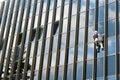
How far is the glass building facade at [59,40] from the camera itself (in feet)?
111

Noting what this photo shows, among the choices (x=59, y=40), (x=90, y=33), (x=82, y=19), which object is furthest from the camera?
(x=59, y=40)

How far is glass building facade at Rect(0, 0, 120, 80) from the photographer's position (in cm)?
3388

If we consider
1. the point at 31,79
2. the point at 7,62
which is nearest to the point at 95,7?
the point at 31,79

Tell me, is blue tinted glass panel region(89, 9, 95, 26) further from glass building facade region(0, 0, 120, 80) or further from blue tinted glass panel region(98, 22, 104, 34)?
blue tinted glass panel region(98, 22, 104, 34)

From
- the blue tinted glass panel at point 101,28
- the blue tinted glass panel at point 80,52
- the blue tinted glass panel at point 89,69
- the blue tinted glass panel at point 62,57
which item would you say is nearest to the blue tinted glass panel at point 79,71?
the blue tinted glass panel at point 80,52

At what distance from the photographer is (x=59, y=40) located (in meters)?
38.5

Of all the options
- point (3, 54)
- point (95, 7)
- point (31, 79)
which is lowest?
point (31, 79)

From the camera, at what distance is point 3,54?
145 feet

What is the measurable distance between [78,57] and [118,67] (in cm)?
506

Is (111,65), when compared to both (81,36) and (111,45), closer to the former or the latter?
(111,45)

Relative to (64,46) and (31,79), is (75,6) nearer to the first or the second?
(64,46)

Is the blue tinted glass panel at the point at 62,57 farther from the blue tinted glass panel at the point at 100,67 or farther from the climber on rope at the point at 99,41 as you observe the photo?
the climber on rope at the point at 99,41

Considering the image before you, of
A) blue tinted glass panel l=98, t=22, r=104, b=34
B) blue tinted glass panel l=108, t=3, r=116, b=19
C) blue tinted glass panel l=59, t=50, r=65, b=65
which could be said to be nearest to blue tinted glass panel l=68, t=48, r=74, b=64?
blue tinted glass panel l=59, t=50, r=65, b=65

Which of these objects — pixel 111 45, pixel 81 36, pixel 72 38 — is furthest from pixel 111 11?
pixel 72 38
